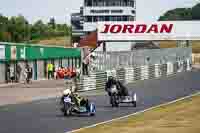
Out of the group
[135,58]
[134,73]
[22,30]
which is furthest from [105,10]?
[134,73]

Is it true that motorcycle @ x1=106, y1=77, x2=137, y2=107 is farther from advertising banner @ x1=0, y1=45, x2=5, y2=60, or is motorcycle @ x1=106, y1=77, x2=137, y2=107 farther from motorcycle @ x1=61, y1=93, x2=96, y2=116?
advertising banner @ x1=0, y1=45, x2=5, y2=60

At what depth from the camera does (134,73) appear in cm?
5181

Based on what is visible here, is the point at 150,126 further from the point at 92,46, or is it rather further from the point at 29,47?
the point at 92,46

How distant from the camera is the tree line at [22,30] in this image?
122 m

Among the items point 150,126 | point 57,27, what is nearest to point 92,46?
point 150,126

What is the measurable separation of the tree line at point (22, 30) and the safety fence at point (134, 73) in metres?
48.4

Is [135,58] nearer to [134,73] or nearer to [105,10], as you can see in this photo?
[134,73]

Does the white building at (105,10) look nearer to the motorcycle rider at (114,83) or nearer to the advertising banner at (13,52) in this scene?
the advertising banner at (13,52)

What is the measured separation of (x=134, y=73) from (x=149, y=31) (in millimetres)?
17833

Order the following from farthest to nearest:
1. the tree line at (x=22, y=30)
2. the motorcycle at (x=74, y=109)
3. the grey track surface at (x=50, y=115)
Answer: the tree line at (x=22, y=30) → the motorcycle at (x=74, y=109) → the grey track surface at (x=50, y=115)

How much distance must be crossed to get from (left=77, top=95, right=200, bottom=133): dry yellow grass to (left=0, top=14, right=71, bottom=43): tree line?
85135 mm

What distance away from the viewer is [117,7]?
13938 centimetres

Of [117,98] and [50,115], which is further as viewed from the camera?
[117,98]

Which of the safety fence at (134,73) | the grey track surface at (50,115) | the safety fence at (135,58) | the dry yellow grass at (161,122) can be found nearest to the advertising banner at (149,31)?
the safety fence at (135,58)
